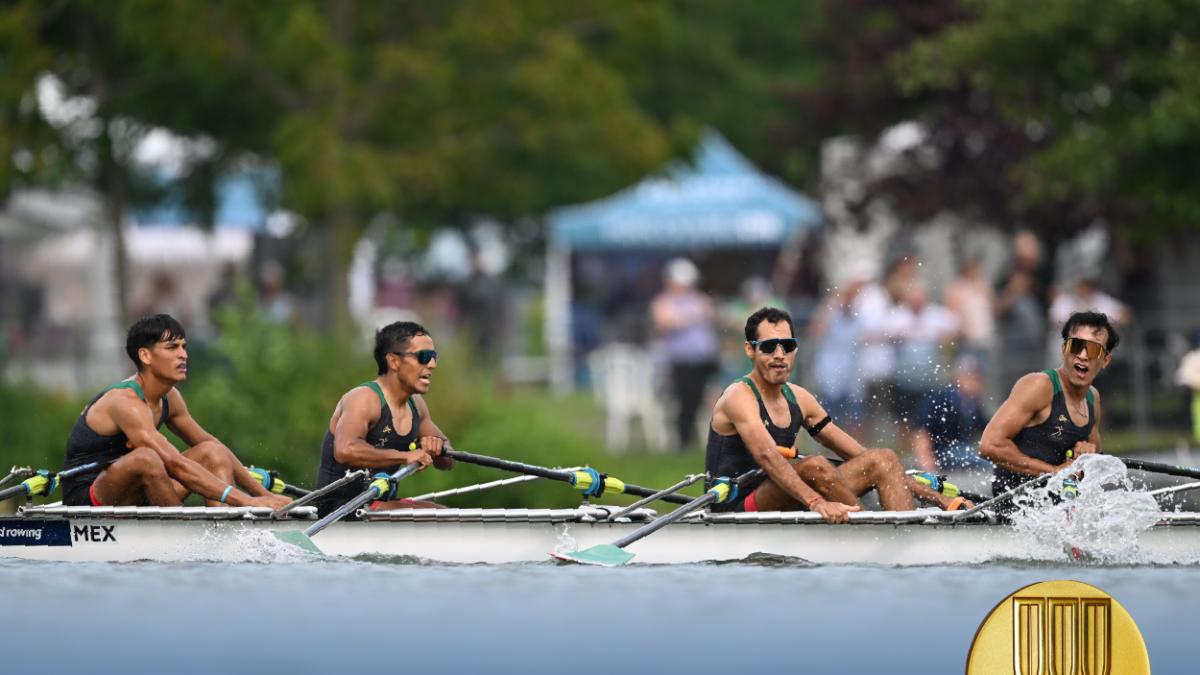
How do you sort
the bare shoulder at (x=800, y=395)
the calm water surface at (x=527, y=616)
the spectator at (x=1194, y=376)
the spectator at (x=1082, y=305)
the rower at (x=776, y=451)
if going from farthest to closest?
the spectator at (x=1082, y=305) → the spectator at (x=1194, y=376) → the bare shoulder at (x=800, y=395) → the rower at (x=776, y=451) → the calm water surface at (x=527, y=616)

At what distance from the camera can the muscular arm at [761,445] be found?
14.3 m

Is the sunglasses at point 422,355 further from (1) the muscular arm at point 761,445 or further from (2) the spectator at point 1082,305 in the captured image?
(2) the spectator at point 1082,305

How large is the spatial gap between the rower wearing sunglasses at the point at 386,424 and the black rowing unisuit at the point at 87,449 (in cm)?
122

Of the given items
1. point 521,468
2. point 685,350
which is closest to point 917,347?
point 685,350

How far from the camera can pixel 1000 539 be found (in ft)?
46.3

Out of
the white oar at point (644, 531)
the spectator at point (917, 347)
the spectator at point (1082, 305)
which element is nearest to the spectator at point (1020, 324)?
the spectator at point (1082, 305)

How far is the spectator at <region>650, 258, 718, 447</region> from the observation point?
24.3m

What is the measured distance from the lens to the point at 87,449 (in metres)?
15.2

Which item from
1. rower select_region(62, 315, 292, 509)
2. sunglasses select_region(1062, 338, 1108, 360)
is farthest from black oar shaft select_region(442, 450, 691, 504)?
sunglasses select_region(1062, 338, 1108, 360)

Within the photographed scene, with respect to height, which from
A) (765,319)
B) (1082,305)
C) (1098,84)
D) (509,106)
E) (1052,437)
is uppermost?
(509,106)

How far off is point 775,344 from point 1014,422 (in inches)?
62.9

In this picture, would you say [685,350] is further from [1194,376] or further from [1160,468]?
[1160,468]

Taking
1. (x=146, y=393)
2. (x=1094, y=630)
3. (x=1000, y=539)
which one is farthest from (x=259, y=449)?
(x=1094, y=630)

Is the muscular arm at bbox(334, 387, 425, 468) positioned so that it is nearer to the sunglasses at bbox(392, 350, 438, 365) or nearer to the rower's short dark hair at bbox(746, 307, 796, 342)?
the sunglasses at bbox(392, 350, 438, 365)
